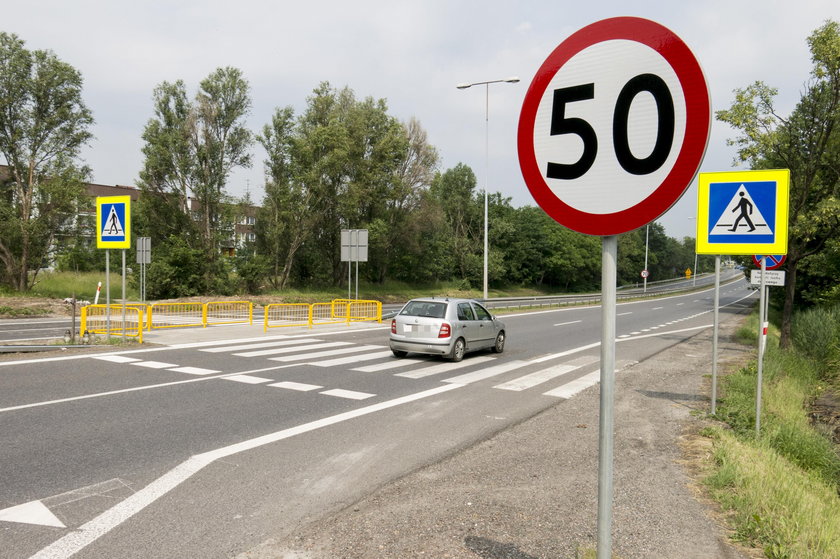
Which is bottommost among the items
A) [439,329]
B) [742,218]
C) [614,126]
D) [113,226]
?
[439,329]

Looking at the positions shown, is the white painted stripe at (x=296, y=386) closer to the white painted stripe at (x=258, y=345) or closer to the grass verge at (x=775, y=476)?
the white painted stripe at (x=258, y=345)

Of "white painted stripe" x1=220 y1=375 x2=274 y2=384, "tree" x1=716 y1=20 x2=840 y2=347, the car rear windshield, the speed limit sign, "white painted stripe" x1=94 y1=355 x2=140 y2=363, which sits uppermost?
"tree" x1=716 y1=20 x2=840 y2=347

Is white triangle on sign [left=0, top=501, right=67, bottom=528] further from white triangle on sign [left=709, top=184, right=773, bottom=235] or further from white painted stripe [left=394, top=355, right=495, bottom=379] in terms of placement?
white triangle on sign [left=709, top=184, right=773, bottom=235]

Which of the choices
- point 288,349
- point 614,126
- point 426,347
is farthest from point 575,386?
point 614,126

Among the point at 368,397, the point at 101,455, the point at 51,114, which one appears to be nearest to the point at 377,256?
the point at 51,114

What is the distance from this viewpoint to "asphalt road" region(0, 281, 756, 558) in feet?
13.0

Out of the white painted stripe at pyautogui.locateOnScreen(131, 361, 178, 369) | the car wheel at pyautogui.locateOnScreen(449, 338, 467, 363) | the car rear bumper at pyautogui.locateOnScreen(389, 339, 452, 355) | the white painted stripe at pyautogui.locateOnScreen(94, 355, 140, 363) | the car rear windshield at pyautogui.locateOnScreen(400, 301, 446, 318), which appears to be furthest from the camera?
the car rear windshield at pyautogui.locateOnScreen(400, 301, 446, 318)

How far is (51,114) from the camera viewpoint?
95.8ft

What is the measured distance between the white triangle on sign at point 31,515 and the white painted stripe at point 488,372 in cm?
708

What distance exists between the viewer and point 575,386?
33.0 ft

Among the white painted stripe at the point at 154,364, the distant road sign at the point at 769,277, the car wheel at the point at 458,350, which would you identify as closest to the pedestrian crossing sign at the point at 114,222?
the white painted stripe at the point at 154,364

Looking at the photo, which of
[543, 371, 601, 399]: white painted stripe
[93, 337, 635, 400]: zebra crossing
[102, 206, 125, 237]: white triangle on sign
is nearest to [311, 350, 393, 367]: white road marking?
[93, 337, 635, 400]: zebra crossing

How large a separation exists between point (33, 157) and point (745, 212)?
33964 millimetres

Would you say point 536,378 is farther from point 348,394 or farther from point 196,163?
point 196,163
